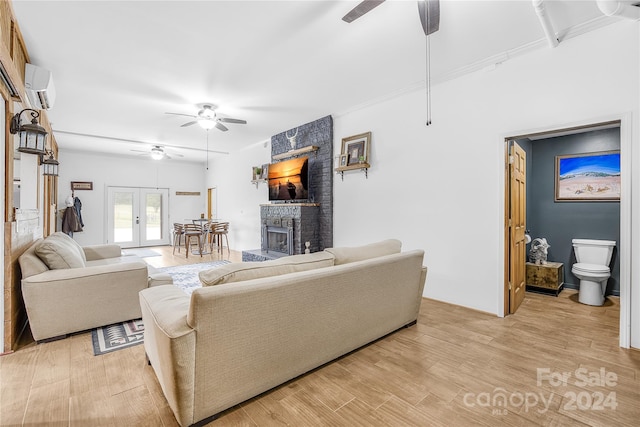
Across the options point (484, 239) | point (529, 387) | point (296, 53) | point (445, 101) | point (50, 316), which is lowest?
point (529, 387)

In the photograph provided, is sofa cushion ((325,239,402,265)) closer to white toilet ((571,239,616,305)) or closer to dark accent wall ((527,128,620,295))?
white toilet ((571,239,616,305))

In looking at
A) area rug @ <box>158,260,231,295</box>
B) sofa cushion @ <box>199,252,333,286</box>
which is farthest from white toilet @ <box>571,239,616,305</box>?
area rug @ <box>158,260,231,295</box>

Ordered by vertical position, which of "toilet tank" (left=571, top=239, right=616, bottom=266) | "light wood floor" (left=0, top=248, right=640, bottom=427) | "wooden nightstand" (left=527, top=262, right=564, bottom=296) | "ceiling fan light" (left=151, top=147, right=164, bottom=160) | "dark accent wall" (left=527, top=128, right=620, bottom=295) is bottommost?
"light wood floor" (left=0, top=248, right=640, bottom=427)

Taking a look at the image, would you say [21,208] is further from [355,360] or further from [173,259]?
[173,259]

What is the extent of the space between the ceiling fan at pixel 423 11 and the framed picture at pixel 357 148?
2261mm

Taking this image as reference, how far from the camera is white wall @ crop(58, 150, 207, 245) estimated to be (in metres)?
7.83

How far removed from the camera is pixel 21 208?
281cm

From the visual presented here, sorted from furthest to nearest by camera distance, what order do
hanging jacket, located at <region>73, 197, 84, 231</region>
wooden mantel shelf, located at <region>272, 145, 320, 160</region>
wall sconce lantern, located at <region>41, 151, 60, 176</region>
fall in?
1. hanging jacket, located at <region>73, 197, 84, 231</region>
2. wooden mantel shelf, located at <region>272, 145, 320, 160</region>
3. wall sconce lantern, located at <region>41, 151, 60, 176</region>

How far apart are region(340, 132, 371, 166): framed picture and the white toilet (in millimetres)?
3064

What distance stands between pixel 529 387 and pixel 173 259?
659 centimetres

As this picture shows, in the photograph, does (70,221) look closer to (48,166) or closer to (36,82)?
(48,166)

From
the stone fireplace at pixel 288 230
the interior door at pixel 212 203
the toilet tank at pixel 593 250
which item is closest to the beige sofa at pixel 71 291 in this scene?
the stone fireplace at pixel 288 230

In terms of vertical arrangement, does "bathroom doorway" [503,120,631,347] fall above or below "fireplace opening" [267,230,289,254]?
above

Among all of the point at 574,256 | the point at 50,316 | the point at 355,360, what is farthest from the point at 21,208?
the point at 574,256
